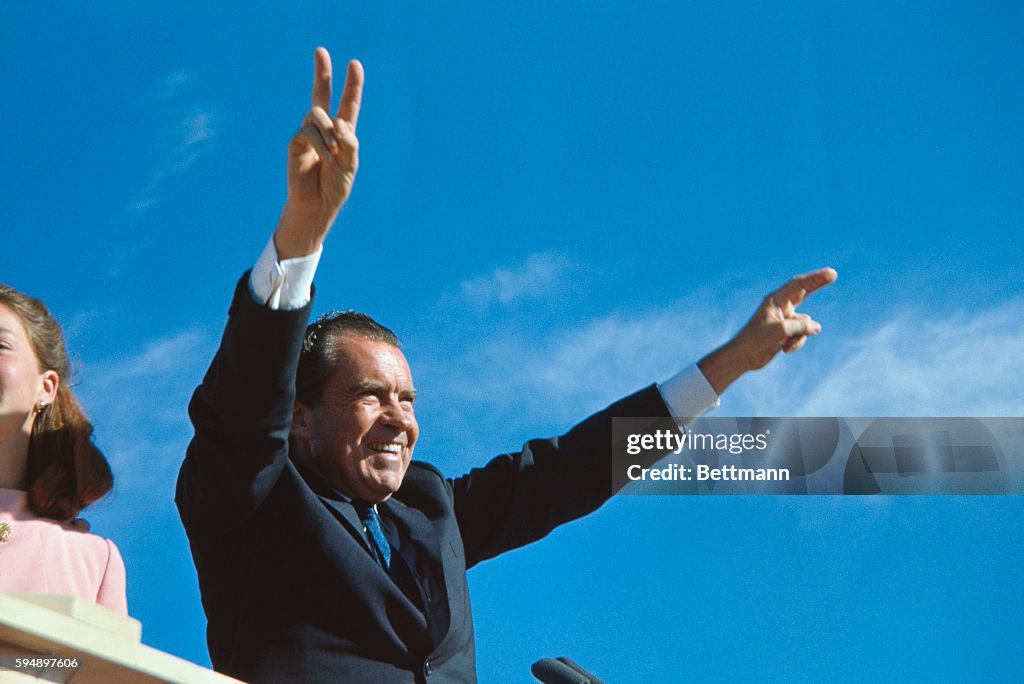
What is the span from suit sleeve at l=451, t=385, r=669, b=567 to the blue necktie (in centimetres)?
46

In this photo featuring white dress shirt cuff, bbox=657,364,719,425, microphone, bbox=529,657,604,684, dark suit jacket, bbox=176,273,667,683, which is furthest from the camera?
white dress shirt cuff, bbox=657,364,719,425

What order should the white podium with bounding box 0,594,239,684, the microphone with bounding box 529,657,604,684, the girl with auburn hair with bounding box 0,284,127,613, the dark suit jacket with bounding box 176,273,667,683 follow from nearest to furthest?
the white podium with bounding box 0,594,239,684 < the microphone with bounding box 529,657,604,684 < the dark suit jacket with bounding box 176,273,667,683 < the girl with auburn hair with bounding box 0,284,127,613

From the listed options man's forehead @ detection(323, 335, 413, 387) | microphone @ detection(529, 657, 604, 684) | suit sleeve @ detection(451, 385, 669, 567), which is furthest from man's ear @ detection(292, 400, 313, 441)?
microphone @ detection(529, 657, 604, 684)

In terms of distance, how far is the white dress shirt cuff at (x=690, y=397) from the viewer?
11.2ft

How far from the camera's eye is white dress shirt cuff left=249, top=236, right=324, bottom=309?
246 centimetres

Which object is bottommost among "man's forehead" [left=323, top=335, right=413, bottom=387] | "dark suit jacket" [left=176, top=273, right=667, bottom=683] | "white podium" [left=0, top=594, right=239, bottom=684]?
"white podium" [left=0, top=594, right=239, bottom=684]

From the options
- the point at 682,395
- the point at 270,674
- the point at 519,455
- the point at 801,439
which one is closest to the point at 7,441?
the point at 270,674

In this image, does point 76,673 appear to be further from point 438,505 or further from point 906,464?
point 906,464

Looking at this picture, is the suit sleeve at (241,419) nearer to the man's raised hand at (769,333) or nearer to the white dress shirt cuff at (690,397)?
the white dress shirt cuff at (690,397)

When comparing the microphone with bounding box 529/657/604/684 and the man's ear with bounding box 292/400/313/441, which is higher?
the man's ear with bounding box 292/400/313/441

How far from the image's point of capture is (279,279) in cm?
246

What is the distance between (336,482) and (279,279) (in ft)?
2.44

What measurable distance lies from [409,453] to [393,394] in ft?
0.51

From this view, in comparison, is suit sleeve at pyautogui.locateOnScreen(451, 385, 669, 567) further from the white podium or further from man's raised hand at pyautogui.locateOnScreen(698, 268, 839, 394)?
the white podium
